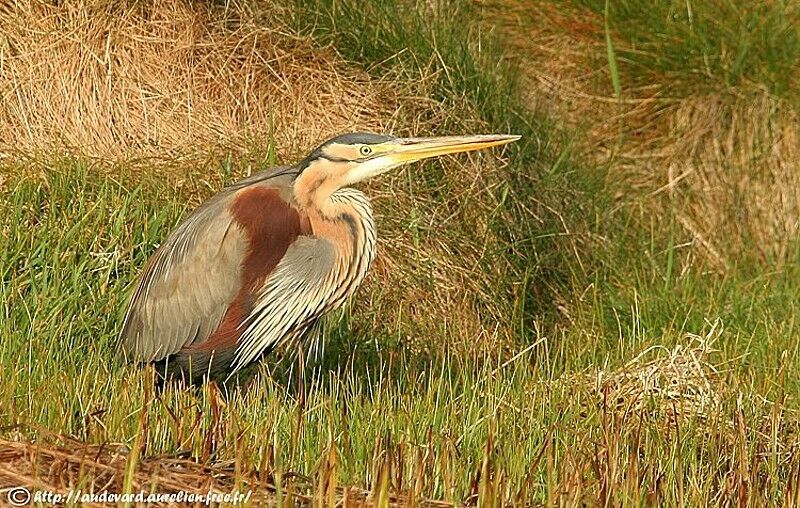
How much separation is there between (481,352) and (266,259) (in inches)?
64.8

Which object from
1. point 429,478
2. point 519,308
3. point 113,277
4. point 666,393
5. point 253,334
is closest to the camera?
point 429,478

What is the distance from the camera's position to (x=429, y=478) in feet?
13.1

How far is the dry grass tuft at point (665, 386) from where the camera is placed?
16.6ft

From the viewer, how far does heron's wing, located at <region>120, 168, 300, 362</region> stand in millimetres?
5512

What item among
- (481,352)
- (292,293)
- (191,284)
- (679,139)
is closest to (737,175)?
(679,139)

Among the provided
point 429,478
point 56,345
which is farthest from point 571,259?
point 429,478

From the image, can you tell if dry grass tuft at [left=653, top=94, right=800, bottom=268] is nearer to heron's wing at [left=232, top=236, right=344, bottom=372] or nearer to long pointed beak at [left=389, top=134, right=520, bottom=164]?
long pointed beak at [left=389, top=134, right=520, bottom=164]

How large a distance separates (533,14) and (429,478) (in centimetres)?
508

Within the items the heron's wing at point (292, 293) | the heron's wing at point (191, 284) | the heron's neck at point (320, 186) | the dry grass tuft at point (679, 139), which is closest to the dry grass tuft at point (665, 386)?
the heron's wing at point (292, 293)

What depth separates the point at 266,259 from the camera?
17.9 ft

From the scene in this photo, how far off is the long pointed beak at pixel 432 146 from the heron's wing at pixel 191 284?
1.98ft

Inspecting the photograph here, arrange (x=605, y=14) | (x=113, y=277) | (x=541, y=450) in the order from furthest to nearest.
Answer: (x=605, y=14) < (x=113, y=277) < (x=541, y=450)

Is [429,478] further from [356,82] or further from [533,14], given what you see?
[533,14]

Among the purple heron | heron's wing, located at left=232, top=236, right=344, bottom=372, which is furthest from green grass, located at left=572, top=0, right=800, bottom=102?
heron's wing, located at left=232, top=236, right=344, bottom=372
